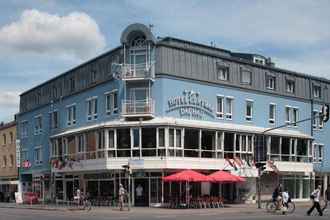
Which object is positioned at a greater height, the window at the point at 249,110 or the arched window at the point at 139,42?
the arched window at the point at 139,42

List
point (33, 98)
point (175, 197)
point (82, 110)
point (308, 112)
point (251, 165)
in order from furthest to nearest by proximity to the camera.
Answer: point (33, 98) < point (308, 112) < point (82, 110) < point (251, 165) < point (175, 197)

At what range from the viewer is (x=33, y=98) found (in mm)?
66188

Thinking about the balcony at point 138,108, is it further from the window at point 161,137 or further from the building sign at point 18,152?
the building sign at point 18,152

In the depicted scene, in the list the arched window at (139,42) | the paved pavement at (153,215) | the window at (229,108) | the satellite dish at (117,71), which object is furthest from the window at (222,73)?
the paved pavement at (153,215)

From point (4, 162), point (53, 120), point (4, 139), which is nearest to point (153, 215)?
point (53, 120)

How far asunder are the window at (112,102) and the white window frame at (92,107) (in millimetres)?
2417

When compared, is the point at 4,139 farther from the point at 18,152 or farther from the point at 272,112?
the point at 272,112

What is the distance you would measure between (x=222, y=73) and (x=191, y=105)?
5066mm

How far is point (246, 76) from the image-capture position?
5181cm

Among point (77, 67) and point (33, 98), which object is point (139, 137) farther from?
point (33, 98)

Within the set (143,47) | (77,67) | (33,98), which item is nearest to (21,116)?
(33,98)

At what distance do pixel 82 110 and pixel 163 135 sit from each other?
12387 millimetres

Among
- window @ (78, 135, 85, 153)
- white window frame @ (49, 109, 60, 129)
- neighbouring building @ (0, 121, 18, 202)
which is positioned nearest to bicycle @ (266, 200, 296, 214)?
window @ (78, 135, 85, 153)

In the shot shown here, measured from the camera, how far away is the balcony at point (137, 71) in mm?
44406
